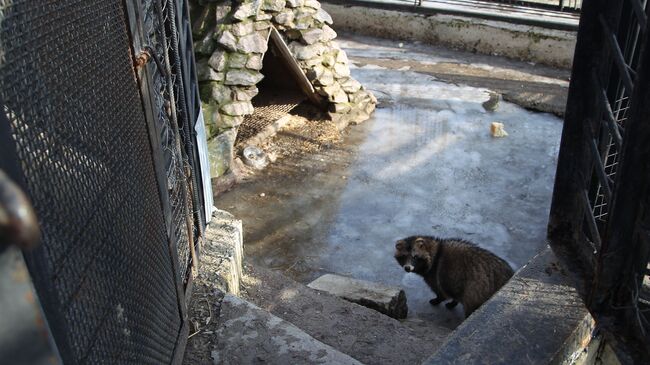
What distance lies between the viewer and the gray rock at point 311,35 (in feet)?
25.5

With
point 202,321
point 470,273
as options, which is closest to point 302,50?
point 470,273

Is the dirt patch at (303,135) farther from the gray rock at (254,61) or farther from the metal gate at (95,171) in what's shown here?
the metal gate at (95,171)

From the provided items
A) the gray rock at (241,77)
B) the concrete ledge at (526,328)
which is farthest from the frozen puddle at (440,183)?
the concrete ledge at (526,328)

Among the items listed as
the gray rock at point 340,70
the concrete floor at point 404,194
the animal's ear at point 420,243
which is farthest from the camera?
the gray rock at point 340,70

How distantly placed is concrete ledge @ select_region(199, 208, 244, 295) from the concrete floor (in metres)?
1.70

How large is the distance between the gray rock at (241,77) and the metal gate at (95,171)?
4033 mm

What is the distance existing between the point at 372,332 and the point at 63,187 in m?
2.94

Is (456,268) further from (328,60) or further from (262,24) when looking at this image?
(328,60)

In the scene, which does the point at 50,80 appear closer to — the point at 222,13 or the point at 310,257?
the point at 310,257

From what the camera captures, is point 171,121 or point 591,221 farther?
point 171,121

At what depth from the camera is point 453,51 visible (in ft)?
39.7

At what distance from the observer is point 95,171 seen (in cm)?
184

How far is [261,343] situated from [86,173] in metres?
1.88

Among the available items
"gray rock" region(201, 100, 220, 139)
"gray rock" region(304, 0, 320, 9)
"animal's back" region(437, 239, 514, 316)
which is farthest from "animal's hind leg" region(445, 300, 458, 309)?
"gray rock" region(304, 0, 320, 9)
